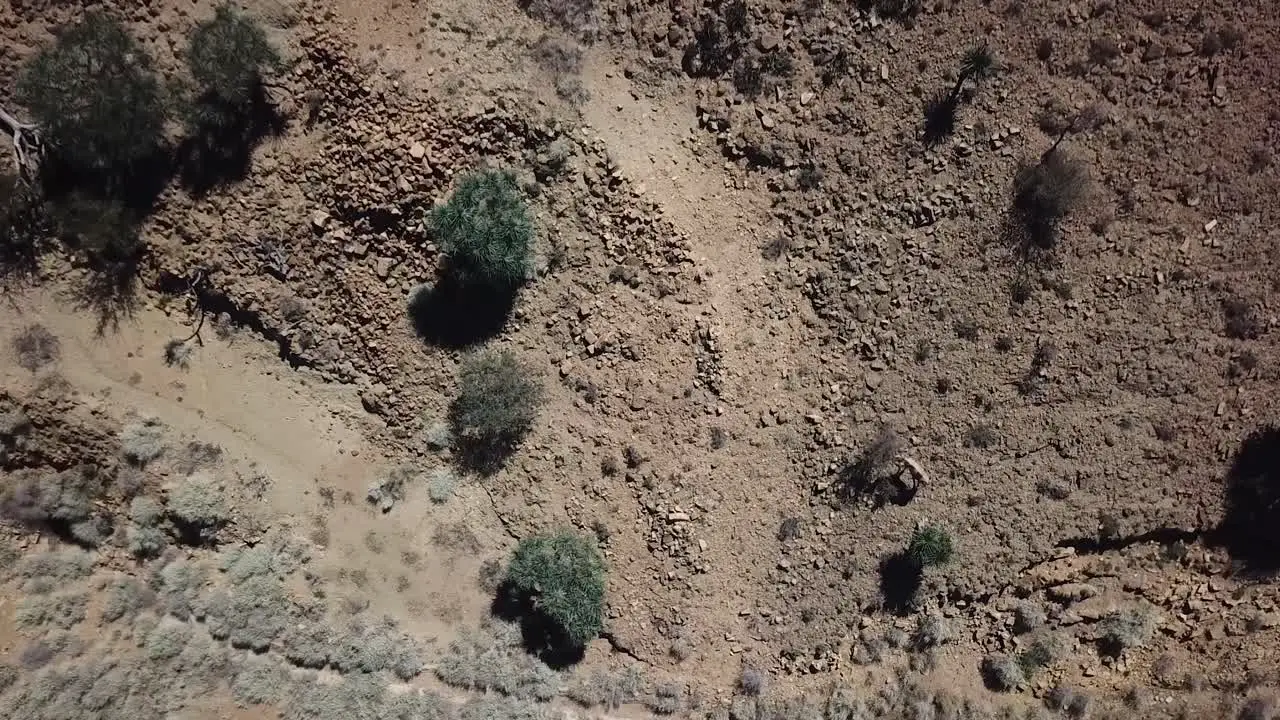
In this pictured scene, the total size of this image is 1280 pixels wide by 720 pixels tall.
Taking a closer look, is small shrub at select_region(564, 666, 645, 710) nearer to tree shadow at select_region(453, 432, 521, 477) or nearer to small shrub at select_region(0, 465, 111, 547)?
tree shadow at select_region(453, 432, 521, 477)

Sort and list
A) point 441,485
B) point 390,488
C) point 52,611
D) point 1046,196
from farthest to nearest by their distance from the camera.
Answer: point 441,485 → point 390,488 → point 1046,196 → point 52,611

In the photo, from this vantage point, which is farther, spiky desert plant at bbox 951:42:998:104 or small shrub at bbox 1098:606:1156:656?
small shrub at bbox 1098:606:1156:656

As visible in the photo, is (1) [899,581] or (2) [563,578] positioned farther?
(1) [899,581]

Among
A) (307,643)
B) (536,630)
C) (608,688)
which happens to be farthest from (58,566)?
(608,688)

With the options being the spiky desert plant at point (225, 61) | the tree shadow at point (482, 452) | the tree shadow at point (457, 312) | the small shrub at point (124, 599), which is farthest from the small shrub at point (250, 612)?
the spiky desert plant at point (225, 61)

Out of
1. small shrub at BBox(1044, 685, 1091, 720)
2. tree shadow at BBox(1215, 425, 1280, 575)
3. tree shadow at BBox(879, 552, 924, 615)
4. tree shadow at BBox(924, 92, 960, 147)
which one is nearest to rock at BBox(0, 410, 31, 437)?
tree shadow at BBox(879, 552, 924, 615)

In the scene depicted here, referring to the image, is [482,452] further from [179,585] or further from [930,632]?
[930,632]

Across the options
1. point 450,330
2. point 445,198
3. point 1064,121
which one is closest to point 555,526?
point 450,330
